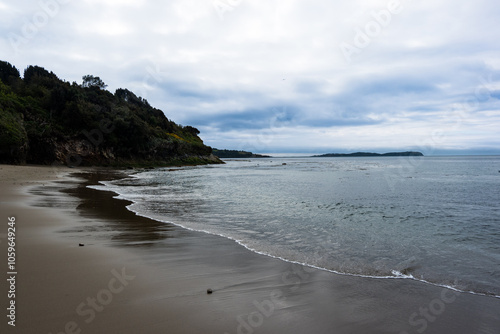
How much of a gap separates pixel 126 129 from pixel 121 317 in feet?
198

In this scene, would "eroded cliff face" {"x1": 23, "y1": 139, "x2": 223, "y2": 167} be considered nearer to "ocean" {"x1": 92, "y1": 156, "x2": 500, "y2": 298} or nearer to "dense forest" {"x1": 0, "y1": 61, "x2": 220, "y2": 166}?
"dense forest" {"x1": 0, "y1": 61, "x2": 220, "y2": 166}

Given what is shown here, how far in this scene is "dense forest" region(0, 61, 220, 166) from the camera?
37125 millimetres

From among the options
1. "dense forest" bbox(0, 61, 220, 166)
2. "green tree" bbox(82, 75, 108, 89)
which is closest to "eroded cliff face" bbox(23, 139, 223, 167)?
"dense forest" bbox(0, 61, 220, 166)

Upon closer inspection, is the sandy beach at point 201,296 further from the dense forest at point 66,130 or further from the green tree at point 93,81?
the green tree at point 93,81

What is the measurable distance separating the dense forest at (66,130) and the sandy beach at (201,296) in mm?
35839

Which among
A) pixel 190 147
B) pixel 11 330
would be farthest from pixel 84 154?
pixel 11 330

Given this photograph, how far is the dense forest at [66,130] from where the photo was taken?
37.1m

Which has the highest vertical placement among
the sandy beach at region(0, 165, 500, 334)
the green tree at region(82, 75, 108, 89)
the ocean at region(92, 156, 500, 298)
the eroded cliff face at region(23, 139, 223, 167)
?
the green tree at region(82, 75, 108, 89)

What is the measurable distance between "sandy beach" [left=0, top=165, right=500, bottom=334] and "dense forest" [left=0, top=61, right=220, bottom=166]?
35839 mm

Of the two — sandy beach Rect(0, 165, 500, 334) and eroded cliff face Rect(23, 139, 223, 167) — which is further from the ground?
eroded cliff face Rect(23, 139, 223, 167)

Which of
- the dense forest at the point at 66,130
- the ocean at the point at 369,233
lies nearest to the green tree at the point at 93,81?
the dense forest at the point at 66,130

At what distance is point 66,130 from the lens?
4697 cm

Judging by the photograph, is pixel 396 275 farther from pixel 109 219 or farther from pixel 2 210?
pixel 2 210

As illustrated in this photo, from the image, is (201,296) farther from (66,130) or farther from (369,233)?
(66,130)
